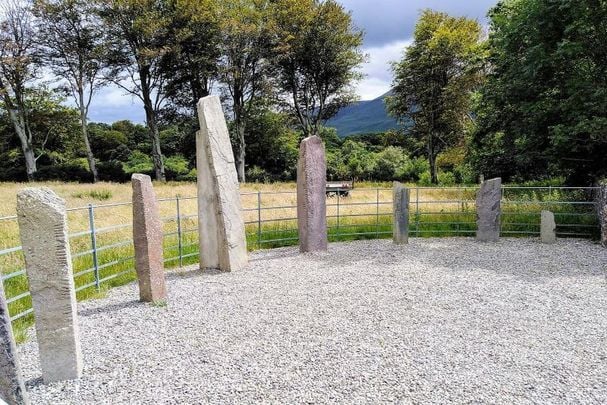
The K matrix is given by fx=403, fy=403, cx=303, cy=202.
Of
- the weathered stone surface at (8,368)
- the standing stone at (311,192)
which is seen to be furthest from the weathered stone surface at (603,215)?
the weathered stone surface at (8,368)

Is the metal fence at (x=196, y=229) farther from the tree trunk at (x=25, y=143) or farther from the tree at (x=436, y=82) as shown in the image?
the tree trunk at (x=25, y=143)

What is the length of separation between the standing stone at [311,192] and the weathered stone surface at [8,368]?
539 cm

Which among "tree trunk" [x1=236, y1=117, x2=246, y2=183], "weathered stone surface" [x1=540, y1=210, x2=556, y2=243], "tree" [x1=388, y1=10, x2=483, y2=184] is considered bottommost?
"weathered stone surface" [x1=540, y1=210, x2=556, y2=243]

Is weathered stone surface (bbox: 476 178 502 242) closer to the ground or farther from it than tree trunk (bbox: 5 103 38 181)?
closer to the ground

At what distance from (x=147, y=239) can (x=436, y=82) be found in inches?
859

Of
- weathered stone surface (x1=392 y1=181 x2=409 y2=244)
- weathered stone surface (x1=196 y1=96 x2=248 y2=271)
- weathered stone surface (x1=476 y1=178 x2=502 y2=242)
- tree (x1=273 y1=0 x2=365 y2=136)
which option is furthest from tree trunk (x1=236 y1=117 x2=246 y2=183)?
weathered stone surface (x1=196 y1=96 x2=248 y2=271)

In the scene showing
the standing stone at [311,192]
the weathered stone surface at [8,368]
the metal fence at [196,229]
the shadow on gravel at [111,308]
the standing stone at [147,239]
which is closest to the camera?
the weathered stone surface at [8,368]

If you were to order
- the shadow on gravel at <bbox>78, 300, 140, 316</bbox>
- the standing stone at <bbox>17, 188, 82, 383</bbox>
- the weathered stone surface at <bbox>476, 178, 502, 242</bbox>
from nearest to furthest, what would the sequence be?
the standing stone at <bbox>17, 188, 82, 383</bbox> → the shadow on gravel at <bbox>78, 300, 140, 316</bbox> → the weathered stone surface at <bbox>476, 178, 502, 242</bbox>

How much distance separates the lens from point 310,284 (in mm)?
5895

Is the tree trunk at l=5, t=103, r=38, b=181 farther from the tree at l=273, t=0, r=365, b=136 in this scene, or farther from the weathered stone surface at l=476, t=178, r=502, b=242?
the weathered stone surface at l=476, t=178, r=502, b=242

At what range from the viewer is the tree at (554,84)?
8.84m

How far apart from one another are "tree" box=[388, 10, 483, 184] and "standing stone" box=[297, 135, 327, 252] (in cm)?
1705

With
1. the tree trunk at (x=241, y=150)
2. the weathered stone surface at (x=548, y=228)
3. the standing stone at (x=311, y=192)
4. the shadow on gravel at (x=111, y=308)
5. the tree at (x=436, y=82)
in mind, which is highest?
the tree at (x=436, y=82)

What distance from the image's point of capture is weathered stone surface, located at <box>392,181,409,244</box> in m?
8.31
